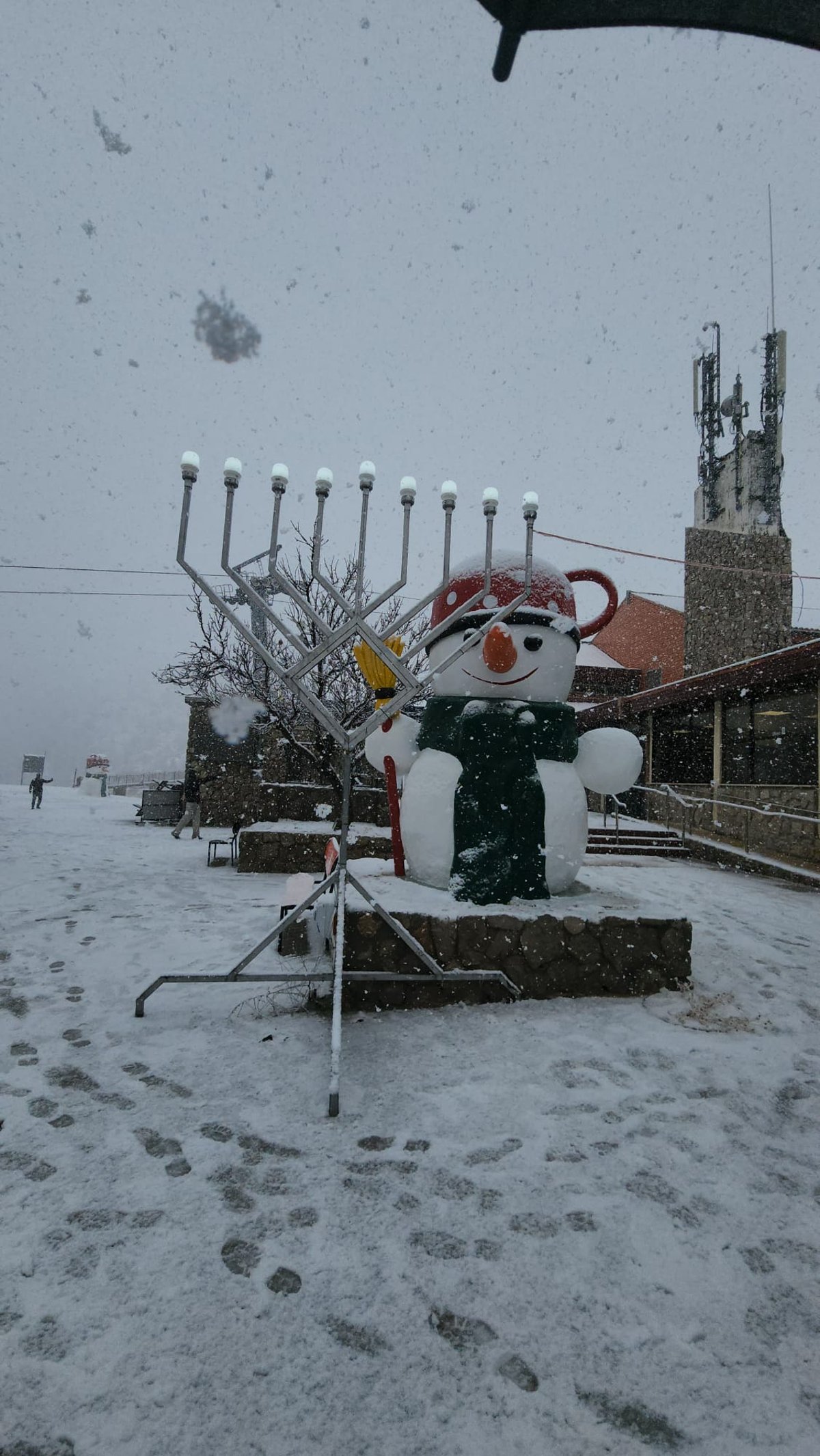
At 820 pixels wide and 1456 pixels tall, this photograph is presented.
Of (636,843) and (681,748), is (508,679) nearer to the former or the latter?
(636,843)

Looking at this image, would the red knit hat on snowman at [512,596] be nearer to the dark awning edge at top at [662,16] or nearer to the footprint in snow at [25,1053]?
the dark awning edge at top at [662,16]

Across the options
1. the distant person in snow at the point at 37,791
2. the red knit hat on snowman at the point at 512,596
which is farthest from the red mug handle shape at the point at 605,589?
the distant person in snow at the point at 37,791

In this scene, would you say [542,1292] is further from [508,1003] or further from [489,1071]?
[508,1003]

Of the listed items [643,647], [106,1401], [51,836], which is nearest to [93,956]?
[106,1401]

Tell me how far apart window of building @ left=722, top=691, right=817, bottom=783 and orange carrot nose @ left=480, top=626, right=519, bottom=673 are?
8.84 m

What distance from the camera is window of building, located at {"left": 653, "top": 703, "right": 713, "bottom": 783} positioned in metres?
15.2

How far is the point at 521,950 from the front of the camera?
3701mm

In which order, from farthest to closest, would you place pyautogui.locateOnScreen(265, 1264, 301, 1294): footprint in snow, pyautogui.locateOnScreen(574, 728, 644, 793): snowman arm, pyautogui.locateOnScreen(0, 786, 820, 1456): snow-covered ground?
1. pyautogui.locateOnScreen(574, 728, 644, 793): snowman arm
2. pyautogui.locateOnScreen(265, 1264, 301, 1294): footprint in snow
3. pyautogui.locateOnScreen(0, 786, 820, 1456): snow-covered ground

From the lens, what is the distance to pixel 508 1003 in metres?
3.60

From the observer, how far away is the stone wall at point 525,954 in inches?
141

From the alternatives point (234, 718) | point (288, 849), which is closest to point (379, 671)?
point (288, 849)

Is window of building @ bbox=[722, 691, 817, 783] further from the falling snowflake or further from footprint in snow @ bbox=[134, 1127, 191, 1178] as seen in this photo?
footprint in snow @ bbox=[134, 1127, 191, 1178]

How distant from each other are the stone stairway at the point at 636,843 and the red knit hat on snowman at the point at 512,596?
688 cm

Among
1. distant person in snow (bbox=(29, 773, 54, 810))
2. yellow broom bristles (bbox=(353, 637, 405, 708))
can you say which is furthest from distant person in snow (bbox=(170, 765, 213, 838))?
yellow broom bristles (bbox=(353, 637, 405, 708))
